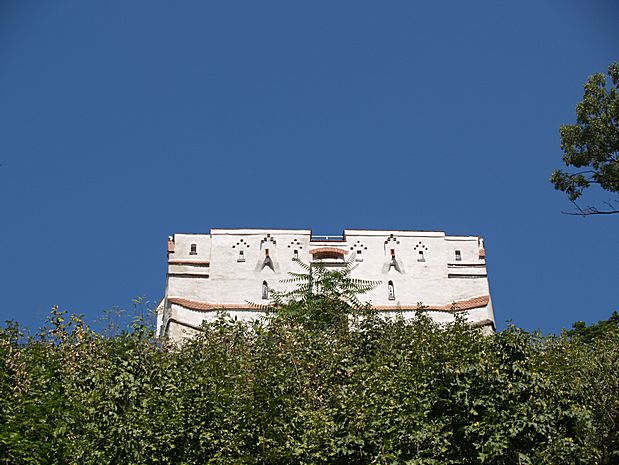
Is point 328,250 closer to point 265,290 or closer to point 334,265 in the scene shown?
point 334,265

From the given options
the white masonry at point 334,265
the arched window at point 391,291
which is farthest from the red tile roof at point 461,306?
the arched window at point 391,291

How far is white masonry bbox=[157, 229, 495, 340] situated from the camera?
48.2 m

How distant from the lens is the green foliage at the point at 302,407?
55.9 ft

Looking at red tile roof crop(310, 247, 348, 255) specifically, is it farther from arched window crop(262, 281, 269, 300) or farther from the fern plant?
the fern plant

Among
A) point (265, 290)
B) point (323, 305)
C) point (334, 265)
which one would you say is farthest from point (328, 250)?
point (323, 305)

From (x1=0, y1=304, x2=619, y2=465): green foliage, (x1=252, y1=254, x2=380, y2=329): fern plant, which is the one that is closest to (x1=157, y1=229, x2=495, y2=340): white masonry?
(x1=252, y1=254, x2=380, y2=329): fern plant

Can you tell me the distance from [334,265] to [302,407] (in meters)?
30.3

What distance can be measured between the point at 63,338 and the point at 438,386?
9629 mm

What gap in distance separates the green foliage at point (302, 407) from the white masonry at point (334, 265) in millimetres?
25859

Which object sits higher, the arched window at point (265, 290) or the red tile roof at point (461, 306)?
the arched window at point (265, 290)

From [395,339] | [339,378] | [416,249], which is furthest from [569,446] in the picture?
[416,249]

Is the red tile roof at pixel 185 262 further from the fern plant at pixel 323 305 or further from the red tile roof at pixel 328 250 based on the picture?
the fern plant at pixel 323 305

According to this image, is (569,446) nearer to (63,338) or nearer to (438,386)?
(438,386)

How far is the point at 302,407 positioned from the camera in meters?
19.2
